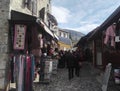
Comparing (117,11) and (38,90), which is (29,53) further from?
(117,11)

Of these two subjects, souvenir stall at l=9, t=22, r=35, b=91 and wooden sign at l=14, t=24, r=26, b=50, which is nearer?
souvenir stall at l=9, t=22, r=35, b=91

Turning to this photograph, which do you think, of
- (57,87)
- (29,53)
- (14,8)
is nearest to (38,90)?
(57,87)

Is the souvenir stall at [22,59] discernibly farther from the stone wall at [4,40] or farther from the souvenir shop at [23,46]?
the stone wall at [4,40]

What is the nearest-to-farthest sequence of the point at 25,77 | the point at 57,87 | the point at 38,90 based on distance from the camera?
1. the point at 25,77
2. the point at 38,90
3. the point at 57,87

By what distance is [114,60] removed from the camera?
1209 centimetres

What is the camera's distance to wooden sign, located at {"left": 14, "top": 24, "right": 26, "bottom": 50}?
8.59 metres

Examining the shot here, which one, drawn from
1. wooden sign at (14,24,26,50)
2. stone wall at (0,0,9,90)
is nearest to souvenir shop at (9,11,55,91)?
wooden sign at (14,24,26,50)

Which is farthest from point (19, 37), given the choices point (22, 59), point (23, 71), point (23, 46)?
point (23, 71)

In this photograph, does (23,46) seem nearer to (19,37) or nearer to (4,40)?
(19,37)

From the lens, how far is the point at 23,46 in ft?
28.3

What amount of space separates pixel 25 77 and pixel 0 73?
1141mm

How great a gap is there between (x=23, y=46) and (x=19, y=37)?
38 cm

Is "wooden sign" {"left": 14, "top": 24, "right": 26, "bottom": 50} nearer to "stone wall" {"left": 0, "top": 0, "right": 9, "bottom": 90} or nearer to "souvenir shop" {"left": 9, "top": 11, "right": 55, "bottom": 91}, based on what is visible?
"souvenir shop" {"left": 9, "top": 11, "right": 55, "bottom": 91}

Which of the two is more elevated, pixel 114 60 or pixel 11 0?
pixel 11 0
